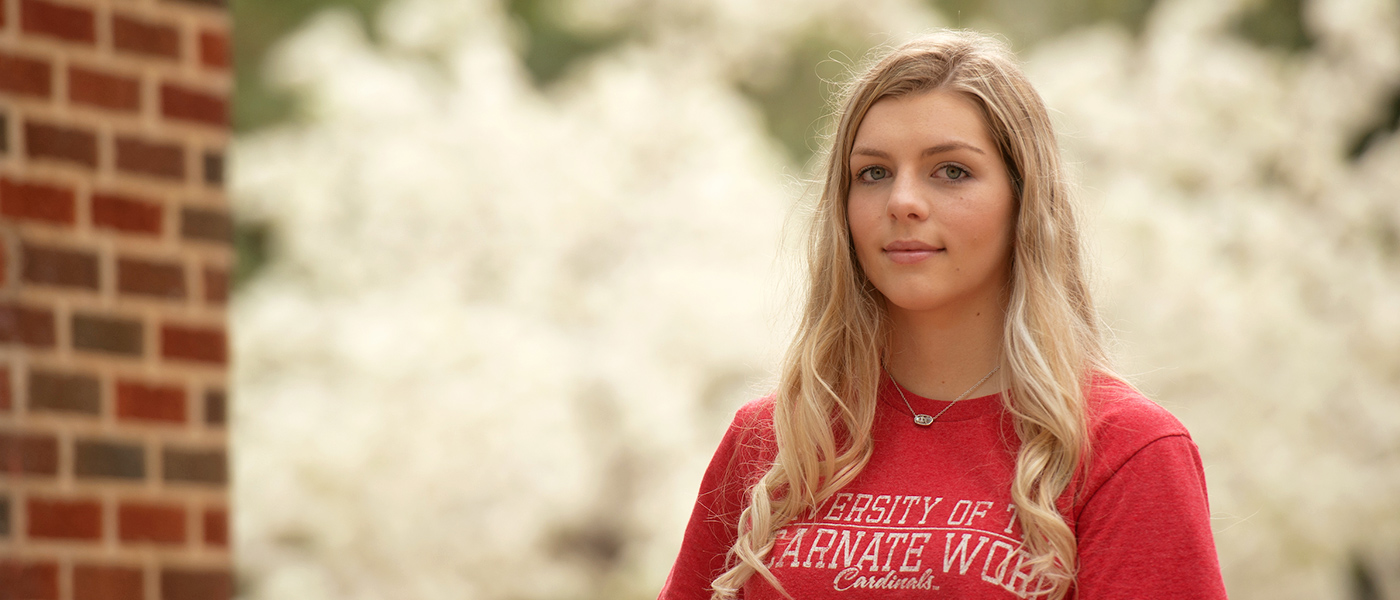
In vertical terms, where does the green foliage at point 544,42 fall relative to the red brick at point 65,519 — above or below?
above

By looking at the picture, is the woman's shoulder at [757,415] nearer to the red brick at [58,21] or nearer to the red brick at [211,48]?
the red brick at [211,48]

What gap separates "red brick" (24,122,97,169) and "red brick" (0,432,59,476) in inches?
15.7

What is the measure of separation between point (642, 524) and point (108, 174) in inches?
265

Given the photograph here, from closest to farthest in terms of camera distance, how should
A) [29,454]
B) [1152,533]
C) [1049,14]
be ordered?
[1152,533] → [29,454] → [1049,14]

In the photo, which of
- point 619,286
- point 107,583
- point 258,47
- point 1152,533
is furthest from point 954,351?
point 258,47

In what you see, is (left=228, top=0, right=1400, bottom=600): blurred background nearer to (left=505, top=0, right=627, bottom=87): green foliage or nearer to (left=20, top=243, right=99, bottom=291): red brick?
(left=505, top=0, right=627, bottom=87): green foliage

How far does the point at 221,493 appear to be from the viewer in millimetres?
2266

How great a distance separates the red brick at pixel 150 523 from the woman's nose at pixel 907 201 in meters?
1.14

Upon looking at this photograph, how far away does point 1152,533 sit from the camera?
5.64ft

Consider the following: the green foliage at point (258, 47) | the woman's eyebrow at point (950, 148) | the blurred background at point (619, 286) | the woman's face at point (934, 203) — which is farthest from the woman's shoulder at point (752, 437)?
the green foliage at point (258, 47)

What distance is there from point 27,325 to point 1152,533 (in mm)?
1522

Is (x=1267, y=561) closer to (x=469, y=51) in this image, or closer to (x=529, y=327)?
(x=529, y=327)

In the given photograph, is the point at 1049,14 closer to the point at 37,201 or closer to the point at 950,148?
the point at 950,148

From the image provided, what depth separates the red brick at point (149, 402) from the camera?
2.16 m
